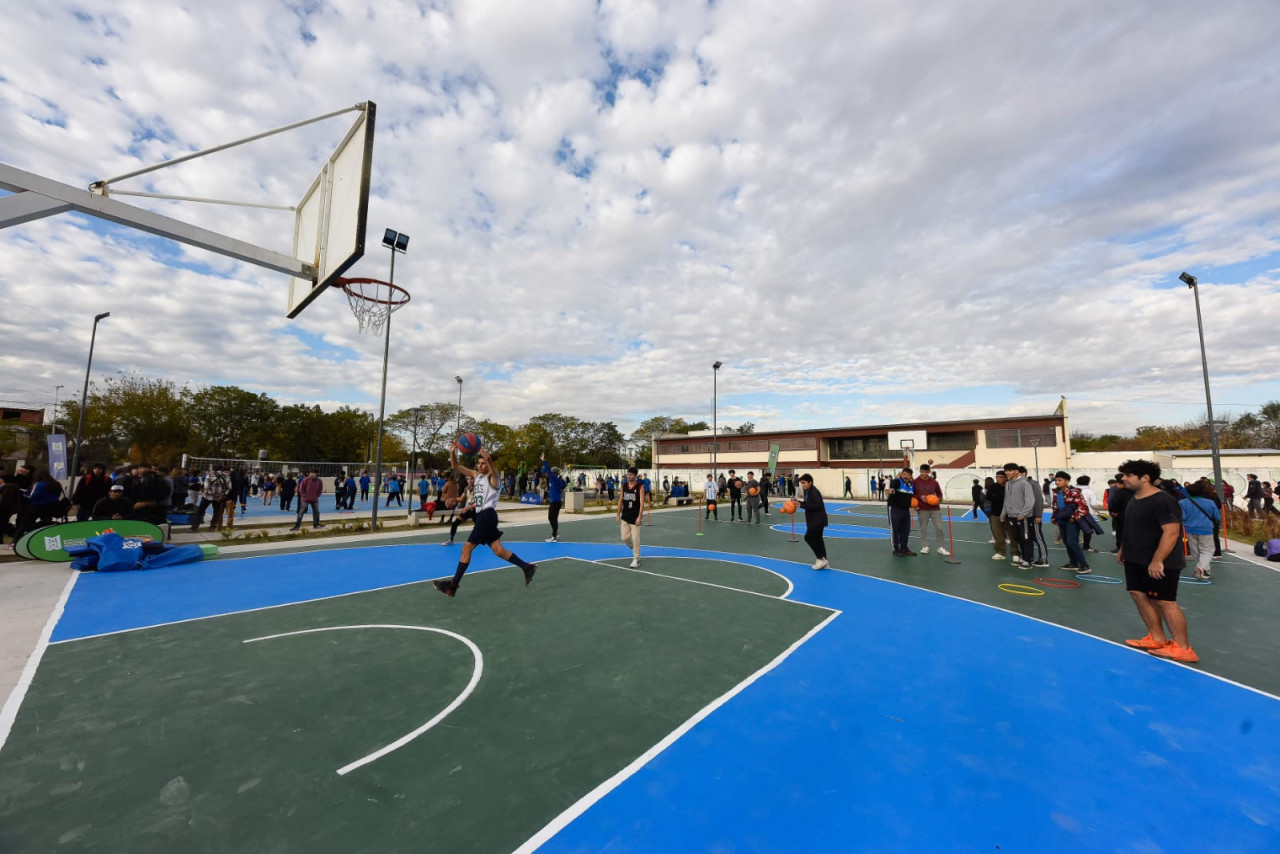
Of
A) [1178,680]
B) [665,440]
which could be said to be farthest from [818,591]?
[665,440]

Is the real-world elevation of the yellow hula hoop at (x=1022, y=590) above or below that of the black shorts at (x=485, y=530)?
below

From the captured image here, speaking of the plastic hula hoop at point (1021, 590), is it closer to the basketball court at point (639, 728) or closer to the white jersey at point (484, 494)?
→ the basketball court at point (639, 728)

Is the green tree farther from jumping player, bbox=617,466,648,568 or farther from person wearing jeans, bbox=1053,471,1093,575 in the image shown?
person wearing jeans, bbox=1053,471,1093,575

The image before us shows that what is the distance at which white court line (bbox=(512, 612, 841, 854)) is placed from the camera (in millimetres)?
2697

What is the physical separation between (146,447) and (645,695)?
59.7 m

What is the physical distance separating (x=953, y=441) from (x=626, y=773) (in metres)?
49.1

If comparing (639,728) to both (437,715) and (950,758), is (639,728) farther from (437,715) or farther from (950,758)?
(950,758)

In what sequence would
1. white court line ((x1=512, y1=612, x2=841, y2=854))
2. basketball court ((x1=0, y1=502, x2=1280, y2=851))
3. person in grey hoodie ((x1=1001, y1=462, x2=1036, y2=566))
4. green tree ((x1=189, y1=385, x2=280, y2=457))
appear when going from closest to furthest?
1. white court line ((x1=512, y1=612, x2=841, y2=854))
2. basketball court ((x1=0, y1=502, x2=1280, y2=851))
3. person in grey hoodie ((x1=1001, y1=462, x2=1036, y2=566))
4. green tree ((x1=189, y1=385, x2=280, y2=457))

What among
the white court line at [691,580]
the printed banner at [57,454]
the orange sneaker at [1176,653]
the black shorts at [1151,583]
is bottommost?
the white court line at [691,580]

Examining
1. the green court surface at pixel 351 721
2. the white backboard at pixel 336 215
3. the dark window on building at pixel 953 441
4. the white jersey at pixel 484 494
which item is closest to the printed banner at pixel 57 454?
the white backboard at pixel 336 215

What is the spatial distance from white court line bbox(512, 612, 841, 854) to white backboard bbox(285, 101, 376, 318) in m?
6.91

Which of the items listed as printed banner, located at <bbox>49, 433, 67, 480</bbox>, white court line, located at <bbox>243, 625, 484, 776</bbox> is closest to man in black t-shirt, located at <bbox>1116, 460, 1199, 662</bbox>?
white court line, located at <bbox>243, 625, 484, 776</bbox>

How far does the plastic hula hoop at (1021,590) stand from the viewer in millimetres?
8023

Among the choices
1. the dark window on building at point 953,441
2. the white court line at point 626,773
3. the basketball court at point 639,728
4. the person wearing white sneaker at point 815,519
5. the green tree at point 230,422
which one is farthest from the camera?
the green tree at point 230,422
